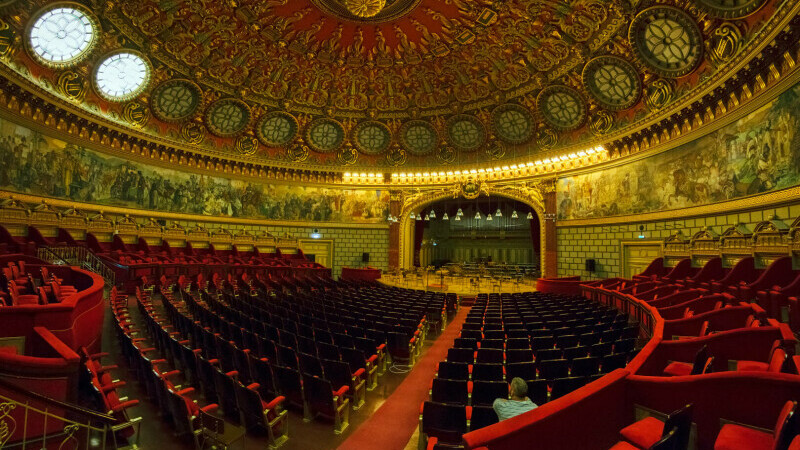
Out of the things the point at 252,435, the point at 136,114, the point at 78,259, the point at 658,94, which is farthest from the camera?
the point at 136,114

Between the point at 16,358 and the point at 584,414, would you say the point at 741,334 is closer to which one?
the point at 584,414

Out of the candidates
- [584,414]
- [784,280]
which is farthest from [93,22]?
[784,280]

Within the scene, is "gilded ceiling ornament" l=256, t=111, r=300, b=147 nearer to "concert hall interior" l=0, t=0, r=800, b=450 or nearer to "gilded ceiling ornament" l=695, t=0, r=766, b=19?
"concert hall interior" l=0, t=0, r=800, b=450

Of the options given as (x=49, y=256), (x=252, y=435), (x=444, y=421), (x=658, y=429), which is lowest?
(x=252, y=435)

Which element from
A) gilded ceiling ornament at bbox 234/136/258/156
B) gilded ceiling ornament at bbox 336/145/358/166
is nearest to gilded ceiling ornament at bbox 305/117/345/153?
gilded ceiling ornament at bbox 336/145/358/166

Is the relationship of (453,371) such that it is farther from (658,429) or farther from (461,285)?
(461,285)

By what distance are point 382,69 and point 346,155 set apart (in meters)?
7.78

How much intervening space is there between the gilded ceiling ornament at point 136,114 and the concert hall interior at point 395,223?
16cm

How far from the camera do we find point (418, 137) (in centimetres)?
2809

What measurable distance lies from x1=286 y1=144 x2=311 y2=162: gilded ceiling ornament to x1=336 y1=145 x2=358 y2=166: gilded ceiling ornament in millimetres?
2448

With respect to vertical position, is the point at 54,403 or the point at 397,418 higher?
the point at 54,403

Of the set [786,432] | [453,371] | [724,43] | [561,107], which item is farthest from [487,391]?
[561,107]

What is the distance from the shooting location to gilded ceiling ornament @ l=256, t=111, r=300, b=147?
26.2 meters

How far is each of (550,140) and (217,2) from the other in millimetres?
20762
